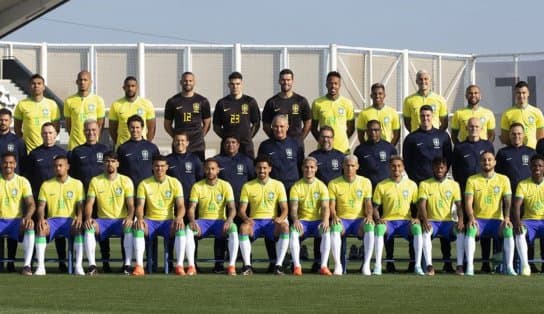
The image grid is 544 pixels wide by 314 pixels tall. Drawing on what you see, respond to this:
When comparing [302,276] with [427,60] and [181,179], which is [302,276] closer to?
[181,179]

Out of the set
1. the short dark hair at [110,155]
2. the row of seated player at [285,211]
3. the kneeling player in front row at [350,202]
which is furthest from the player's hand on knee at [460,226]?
the short dark hair at [110,155]

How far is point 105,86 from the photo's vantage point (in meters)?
40.5

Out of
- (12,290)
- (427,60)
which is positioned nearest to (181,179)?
(12,290)

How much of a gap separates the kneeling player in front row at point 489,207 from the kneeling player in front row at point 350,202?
118 centimetres

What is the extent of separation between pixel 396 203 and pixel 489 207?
109 cm

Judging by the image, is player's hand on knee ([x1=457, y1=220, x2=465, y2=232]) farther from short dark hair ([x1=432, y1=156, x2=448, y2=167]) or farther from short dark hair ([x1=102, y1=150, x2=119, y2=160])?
short dark hair ([x1=102, y1=150, x2=119, y2=160])

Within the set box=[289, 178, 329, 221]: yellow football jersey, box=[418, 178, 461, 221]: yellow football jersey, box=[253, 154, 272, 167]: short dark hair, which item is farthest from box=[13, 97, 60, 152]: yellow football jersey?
box=[418, 178, 461, 221]: yellow football jersey

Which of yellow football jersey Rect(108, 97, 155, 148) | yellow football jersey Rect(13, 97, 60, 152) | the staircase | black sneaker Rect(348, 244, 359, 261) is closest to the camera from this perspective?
yellow football jersey Rect(13, 97, 60, 152)

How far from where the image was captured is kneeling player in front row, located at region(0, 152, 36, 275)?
17.8 metres

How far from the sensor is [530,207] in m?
18.0

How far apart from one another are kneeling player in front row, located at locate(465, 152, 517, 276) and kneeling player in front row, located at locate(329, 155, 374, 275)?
Answer: 1179 millimetres

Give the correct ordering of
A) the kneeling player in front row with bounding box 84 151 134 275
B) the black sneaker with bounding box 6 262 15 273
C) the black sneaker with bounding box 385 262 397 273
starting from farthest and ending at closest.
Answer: the black sneaker with bounding box 385 262 397 273
the black sneaker with bounding box 6 262 15 273
the kneeling player in front row with bounding box 84 151 134 275

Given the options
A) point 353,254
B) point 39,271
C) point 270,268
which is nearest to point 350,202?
point 270,268

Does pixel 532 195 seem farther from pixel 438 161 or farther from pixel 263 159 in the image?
pixel 263 159
